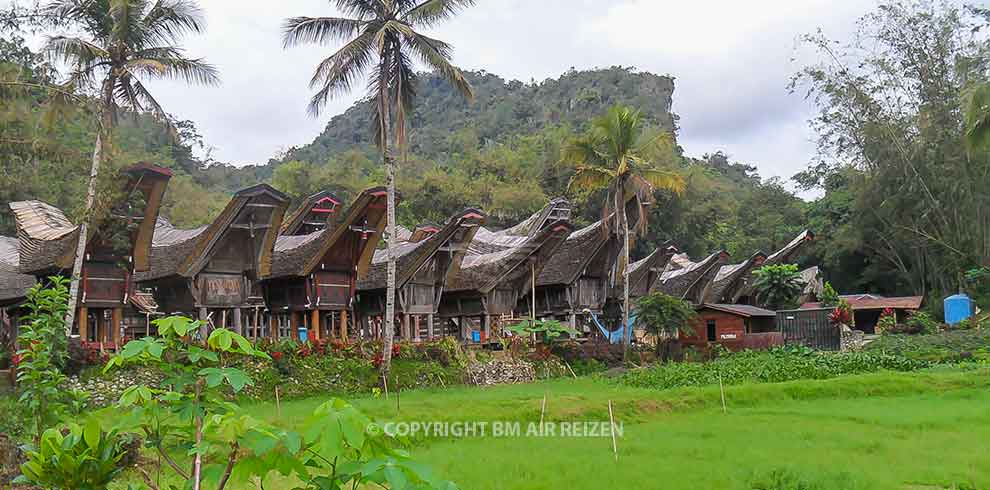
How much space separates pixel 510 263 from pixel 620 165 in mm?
5402

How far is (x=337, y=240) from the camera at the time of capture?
83.5 feet

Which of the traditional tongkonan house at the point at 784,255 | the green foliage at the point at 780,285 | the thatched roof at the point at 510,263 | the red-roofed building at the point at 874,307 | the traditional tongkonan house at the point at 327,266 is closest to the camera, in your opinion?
the traditional tongkonan house at the point at 327,266

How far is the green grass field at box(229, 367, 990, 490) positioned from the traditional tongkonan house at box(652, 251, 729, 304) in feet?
65.8

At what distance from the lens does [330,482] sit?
346cm

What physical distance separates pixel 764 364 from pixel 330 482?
2211cm

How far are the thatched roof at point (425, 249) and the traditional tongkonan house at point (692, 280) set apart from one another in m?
14.4

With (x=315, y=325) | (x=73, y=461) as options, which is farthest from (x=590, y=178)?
(x=73, y=461)

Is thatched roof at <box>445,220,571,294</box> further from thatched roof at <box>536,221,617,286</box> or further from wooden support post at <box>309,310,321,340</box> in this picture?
wooden support post at <box>309,310,321,340</box>

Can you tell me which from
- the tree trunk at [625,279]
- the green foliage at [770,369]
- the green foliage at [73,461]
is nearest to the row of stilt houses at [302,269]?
the tree trunk at [625,279]

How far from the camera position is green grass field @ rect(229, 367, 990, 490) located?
10773 millimetres

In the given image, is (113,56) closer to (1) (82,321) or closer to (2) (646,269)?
(1) (82,321)

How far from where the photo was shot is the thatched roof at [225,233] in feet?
74.4

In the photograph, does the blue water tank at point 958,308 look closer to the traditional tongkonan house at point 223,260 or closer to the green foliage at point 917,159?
the green foliage at point 917,159

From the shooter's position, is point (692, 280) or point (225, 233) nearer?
point (225, 233)
